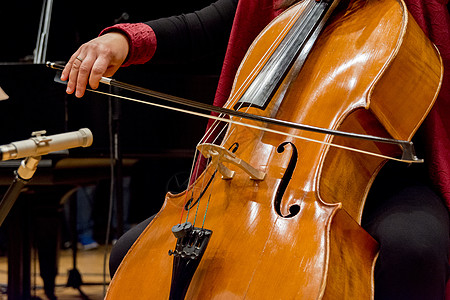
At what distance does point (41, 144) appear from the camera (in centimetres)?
66

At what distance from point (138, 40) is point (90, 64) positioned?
160 millimetres

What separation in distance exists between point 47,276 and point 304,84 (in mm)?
1357

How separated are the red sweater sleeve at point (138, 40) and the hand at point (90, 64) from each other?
51mm

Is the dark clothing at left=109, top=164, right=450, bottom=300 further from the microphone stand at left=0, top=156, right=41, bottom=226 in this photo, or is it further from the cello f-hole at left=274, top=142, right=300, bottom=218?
the microphone stand at left=0, top=156, right=41, bottom=226

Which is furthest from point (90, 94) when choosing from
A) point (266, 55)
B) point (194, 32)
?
point (266, 55)

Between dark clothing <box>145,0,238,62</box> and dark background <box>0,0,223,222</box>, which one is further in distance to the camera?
dark background <box>0,0,223,222</box>

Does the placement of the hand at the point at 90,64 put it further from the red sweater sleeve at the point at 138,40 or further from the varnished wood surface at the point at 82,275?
the varnished wood surface at the point at 82,275

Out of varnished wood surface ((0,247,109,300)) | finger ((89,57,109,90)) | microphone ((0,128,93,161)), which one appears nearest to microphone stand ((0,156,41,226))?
microphone ((0,128,93,161))

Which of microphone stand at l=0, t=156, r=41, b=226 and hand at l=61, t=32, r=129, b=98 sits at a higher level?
hand at l=61, t=32, r=129, b=98

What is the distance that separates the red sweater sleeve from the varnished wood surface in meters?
1.15

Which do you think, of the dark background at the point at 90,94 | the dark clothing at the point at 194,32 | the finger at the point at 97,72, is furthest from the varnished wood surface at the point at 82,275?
the finger at the point at 97,72

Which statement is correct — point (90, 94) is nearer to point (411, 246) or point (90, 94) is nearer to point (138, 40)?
point (138, 40)

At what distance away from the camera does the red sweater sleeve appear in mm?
915

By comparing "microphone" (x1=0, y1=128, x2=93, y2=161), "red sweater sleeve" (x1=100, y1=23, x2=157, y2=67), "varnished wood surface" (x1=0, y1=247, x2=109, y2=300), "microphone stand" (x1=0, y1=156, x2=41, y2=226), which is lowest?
"varnished wood surface" (x1=0, y1=247, x2=109, y2=300)
